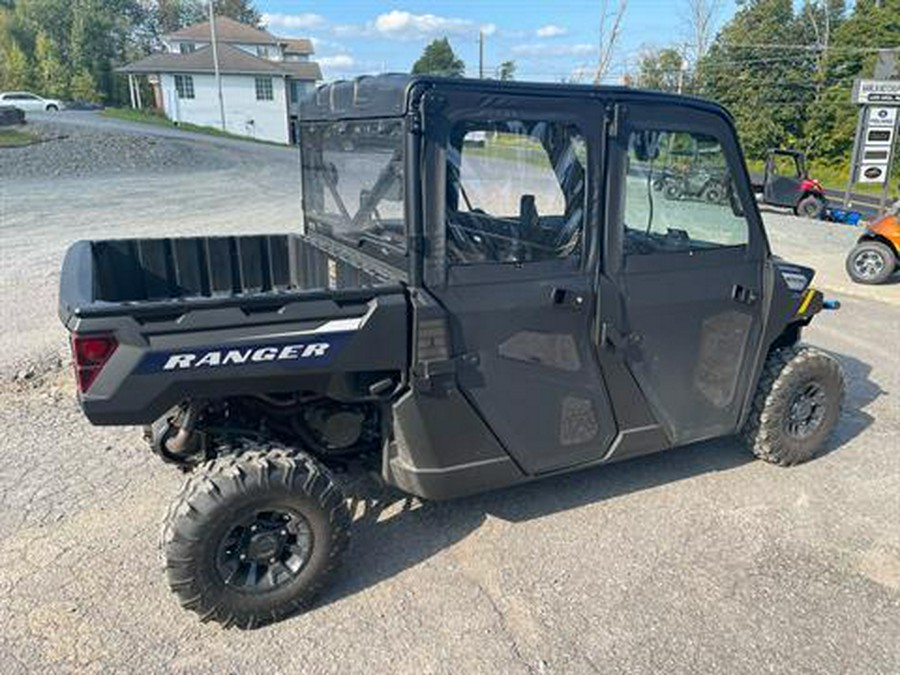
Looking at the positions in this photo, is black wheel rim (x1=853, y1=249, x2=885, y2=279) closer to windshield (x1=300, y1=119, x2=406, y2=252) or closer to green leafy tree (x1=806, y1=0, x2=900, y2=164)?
windshield (x1=300, y1=119, x2=406, y2=252)

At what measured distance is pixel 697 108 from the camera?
3.33 meters

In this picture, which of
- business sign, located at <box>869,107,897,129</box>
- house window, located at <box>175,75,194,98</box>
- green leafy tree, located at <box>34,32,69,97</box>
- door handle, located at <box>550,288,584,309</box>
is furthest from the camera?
green leafy tree, located at <box>34,32,69,97</box>

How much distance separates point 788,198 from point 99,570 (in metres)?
18.5

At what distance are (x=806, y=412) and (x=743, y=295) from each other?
1.03 metres

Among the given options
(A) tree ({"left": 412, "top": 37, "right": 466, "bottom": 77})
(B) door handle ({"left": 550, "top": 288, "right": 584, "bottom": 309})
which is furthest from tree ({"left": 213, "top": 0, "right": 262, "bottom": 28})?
(B) door handle ({"left": 550, "top": 288, "right": 584, "bottom": 309})

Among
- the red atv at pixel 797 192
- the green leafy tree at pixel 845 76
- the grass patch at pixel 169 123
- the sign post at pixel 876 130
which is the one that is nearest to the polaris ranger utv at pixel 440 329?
the sign post at pixel 876 130

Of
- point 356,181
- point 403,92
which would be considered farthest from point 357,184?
point 403,92

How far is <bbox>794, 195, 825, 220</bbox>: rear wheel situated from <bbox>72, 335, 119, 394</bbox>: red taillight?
1815 cm

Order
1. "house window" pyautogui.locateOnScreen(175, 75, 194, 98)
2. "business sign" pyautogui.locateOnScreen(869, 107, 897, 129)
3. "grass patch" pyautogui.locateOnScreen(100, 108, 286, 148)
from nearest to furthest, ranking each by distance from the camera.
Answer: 1. "business sign" pyautogui.locateOnScreen(869, 107, 897, 129)
2. "grass patch" pyautogui.locateOnScreen(100, 108, 286, 148)
3. "house window" pyautogui.locateOnScreen(175, 75, 194, 98)

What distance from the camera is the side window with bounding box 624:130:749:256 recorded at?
3.21 m

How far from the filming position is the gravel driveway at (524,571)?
2604 millimetres

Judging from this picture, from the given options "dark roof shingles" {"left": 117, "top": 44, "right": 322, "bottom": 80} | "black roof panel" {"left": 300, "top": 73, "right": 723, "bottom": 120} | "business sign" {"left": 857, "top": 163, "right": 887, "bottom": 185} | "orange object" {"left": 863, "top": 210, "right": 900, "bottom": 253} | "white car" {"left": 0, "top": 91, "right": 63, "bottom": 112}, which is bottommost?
"orange object" {"left": 863, "top": 210, "right": 900, "bottom": 253}

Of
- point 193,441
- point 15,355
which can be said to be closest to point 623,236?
point 193,441

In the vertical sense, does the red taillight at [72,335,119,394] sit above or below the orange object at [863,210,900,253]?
above
